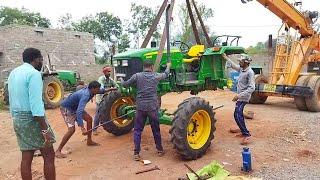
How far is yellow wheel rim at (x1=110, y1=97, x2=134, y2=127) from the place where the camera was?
7.99 m

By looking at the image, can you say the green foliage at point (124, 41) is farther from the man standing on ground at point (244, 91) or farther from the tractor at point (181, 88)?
the man standing on ground at point (244, 91)

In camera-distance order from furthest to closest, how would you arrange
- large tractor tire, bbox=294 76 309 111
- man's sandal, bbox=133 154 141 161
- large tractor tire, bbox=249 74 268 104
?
1. large tractor tire, bbox=249 74 268 104
2. large tractor tire, bbox=294 76 309 111
3. man's sandal, bbox=133 154 141 161

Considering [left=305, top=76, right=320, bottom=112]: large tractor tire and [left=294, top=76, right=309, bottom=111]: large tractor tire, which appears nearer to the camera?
[left=305, top=76, right=320, bottom=112]: large tractor tire

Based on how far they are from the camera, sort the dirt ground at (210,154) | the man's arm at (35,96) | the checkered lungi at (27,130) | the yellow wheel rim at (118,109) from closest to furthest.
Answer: the man's arm at (35,96) < the checkered lungi at (27,130) < the dirt ground at (210,154) < the yellow wheel rim at (118,109)

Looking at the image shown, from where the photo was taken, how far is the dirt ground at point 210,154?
19.2ft

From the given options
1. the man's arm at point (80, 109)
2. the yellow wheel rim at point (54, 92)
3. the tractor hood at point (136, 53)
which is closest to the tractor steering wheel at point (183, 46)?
the tractor hood at point (136, 53)

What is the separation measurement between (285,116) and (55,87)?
25.8 feet

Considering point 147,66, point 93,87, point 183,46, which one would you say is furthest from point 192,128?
point 183,46

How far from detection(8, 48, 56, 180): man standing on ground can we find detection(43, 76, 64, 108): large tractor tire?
8503 mm

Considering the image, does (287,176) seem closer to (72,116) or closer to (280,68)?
(72,116)

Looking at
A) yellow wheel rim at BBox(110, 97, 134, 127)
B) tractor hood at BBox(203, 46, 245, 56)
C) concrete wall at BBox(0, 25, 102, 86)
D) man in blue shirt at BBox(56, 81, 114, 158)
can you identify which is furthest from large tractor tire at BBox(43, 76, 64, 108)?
tractor hood at BBox(203, 46, 245, 56)

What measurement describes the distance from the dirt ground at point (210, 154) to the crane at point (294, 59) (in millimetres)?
1148

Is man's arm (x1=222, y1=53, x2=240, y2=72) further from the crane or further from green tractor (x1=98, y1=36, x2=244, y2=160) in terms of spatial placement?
the crane

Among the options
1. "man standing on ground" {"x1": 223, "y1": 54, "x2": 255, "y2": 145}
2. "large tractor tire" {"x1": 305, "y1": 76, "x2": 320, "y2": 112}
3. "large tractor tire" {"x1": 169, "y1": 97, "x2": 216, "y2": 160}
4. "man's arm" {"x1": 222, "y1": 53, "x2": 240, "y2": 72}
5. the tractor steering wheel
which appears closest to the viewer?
"large tractor tire" {"x1": 169, "y1": 97, "x2": 216, "y2": 160}
